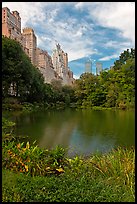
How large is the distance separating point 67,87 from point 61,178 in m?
24.7

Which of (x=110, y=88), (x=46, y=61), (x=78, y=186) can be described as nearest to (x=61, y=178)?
(x=78, y=186)

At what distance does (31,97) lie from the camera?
23.2 meters

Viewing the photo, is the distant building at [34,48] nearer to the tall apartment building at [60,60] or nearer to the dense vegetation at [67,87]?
the tall apartment building at [60,60]

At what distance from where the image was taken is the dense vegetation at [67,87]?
57.3ft

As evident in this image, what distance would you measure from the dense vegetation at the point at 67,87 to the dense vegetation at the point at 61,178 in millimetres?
12912

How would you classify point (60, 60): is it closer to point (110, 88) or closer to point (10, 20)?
point (10, 20)

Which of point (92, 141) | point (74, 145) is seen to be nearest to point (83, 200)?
point (74, 145)

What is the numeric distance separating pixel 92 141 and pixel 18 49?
1300 centimetres

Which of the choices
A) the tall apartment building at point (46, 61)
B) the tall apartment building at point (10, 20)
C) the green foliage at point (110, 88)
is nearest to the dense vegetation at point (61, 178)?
the tall apartment building at point (10, 20)

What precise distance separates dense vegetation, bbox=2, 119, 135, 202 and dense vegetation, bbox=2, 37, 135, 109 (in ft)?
42.4

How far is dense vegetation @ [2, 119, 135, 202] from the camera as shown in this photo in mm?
2150

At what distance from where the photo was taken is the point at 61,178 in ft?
8.59

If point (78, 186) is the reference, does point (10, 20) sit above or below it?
above

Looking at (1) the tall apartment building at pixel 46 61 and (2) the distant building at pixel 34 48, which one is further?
(1) the tall apartment building at pixel 46 61
